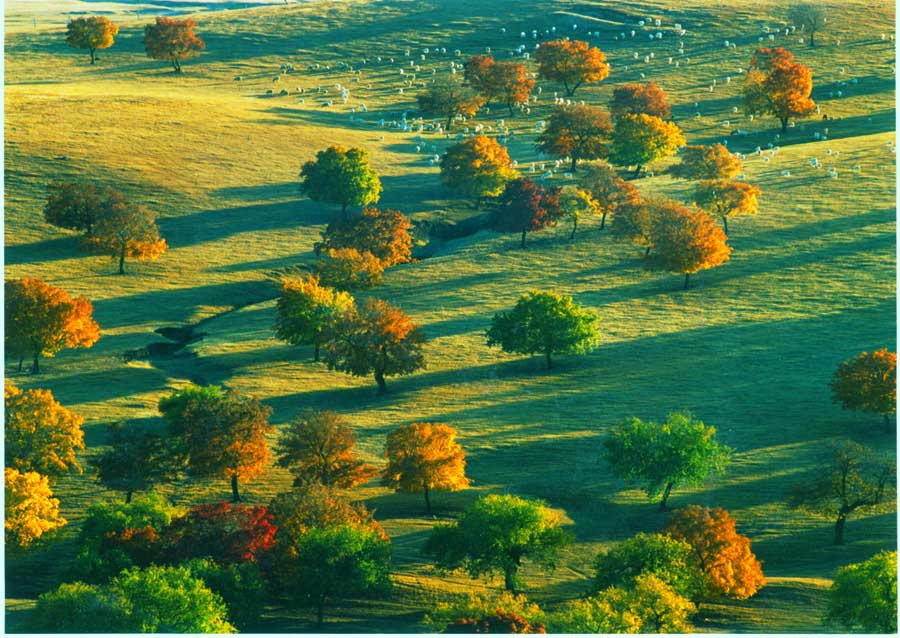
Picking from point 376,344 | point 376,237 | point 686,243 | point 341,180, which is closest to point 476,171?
point 341,180

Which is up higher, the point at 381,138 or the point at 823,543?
the point at 381,138

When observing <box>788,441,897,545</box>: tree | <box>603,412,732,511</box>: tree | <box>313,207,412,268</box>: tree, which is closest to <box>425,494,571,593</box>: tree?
<box>603,412,732,511</box>: tree

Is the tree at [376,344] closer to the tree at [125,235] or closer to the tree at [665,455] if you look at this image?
the tree at [665,455]

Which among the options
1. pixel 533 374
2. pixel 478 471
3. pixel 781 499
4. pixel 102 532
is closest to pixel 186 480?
pixel 102 532

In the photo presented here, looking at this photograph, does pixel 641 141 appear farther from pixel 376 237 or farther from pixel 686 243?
pixel 376 237

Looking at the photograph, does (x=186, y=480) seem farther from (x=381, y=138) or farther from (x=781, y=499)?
(x=381, y=138)

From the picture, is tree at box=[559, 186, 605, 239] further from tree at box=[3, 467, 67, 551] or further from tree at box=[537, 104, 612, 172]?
tree at box=[3, 467, 67, 551]
